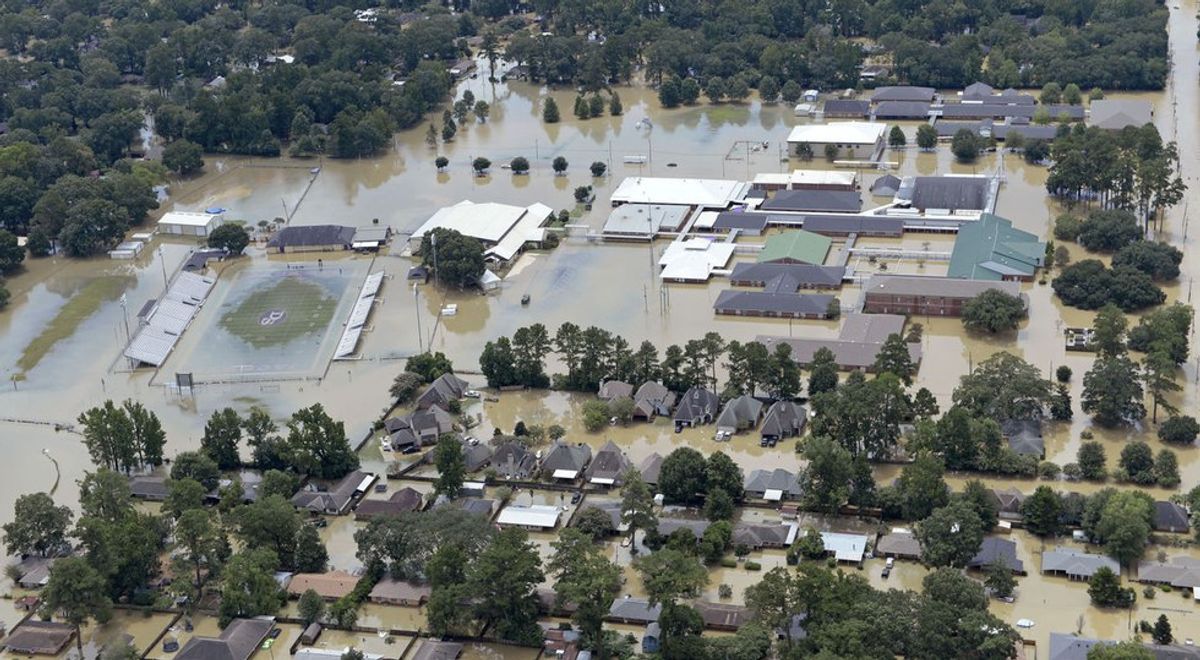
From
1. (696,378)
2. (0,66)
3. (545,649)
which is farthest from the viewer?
(0,66)

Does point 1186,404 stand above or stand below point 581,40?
below

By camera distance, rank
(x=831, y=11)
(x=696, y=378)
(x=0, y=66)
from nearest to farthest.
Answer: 1. (x=696, y=378)
2. (x=0, y=66)
3. (x=831, y=11)

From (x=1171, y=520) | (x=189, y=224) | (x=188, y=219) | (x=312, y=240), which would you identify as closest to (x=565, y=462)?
(x=1171, y=520)

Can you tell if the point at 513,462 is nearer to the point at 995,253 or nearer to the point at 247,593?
the point at 247,593

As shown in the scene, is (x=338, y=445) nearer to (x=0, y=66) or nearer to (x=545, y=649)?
(x=545, y=649)

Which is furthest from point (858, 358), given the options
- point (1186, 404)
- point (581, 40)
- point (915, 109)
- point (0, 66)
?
point (0, 66)

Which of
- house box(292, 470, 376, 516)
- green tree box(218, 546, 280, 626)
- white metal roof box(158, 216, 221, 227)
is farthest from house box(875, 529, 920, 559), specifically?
white metal roof box(158, 216, 221, 227)

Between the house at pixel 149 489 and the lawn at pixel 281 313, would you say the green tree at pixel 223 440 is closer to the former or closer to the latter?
the house at pixel 149 489
